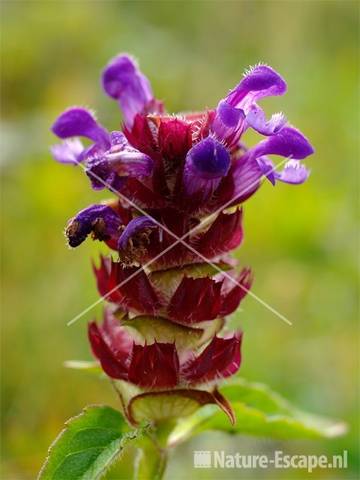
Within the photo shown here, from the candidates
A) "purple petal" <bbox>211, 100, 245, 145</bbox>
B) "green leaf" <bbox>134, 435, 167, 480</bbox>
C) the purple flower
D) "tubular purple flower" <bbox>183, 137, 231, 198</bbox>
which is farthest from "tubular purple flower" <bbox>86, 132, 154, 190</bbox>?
"green leaf" <bbox>134, 435, 167, 480</bbox>

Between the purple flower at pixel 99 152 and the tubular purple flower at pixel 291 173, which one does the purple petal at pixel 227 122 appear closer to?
the tubular purple flower at pixel 291 173

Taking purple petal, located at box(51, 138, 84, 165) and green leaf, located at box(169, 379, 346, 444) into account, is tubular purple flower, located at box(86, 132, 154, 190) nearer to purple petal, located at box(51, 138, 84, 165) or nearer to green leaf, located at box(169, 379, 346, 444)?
purple petal, located at box(51, 138, 84, 165)

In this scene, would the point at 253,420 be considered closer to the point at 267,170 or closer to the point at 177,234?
the point at 177,234

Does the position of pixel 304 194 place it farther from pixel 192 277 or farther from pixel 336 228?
pixel 192 277

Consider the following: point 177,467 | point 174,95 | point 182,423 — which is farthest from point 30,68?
point 182,423

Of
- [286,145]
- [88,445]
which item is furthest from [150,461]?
[286,145]

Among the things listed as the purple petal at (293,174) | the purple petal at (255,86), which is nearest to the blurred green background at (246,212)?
the purple petal at (293,174)
